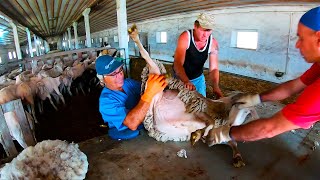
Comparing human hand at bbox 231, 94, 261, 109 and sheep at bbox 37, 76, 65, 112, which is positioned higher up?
human hand at bbox 231, 94, 261, 109

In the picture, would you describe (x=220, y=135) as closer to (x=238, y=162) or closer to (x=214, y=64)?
(x=238, y=162)

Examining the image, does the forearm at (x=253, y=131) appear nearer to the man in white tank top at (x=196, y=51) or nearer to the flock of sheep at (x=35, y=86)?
the man in white tank top at (x=196, y=51)

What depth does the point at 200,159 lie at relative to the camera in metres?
1.73

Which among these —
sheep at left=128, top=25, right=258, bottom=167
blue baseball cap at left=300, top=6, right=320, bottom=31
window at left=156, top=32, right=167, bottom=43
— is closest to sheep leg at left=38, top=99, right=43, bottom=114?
sheep at left=128, top=25, right=258, bottom=167

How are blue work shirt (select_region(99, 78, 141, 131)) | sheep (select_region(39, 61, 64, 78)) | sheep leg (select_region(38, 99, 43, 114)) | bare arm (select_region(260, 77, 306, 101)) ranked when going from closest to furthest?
bare arm (select_region(260, 77, 306, 101)) → blue work shirt (select_region(99, 78, 141, 131)) → sheep leg (select_region(38, 99, 43, 114)) → sheep (select_region(39, 61, 64, 78))

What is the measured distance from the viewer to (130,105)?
2123mm

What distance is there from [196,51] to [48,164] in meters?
1.81

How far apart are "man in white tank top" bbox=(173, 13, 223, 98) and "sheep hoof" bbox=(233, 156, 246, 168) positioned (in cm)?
84

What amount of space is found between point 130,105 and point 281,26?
457cm

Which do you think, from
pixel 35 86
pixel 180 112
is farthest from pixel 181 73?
pixel 35 86

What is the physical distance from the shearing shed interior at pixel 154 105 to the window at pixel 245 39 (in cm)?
3

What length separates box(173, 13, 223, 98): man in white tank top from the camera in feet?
7.47

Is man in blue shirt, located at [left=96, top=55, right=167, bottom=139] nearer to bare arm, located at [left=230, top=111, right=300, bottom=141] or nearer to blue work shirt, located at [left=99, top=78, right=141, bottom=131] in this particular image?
blue work shirt, located at [left=99, top=78, right=141, bottom=131]

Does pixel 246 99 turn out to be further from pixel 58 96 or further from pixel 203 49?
pixel 58 96
